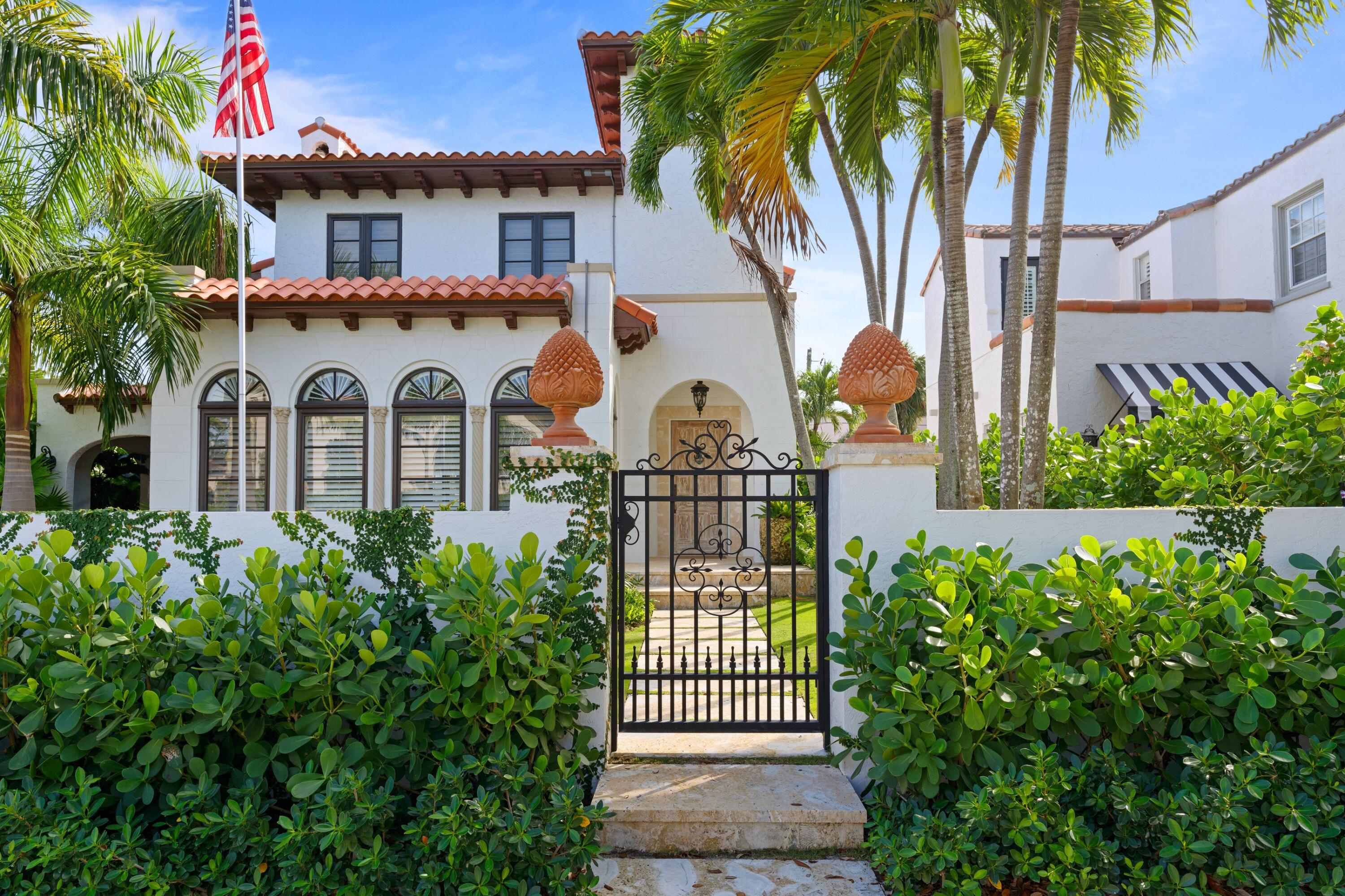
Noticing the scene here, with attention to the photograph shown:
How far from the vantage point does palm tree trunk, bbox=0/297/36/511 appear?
9.77m

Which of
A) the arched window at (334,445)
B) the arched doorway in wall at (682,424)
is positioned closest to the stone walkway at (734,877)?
the arched window at (334,445)

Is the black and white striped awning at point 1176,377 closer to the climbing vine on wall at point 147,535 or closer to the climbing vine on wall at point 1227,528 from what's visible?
the climbing vine on wall at point 1227,528

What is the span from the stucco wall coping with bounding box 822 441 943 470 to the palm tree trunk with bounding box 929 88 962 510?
2112mm

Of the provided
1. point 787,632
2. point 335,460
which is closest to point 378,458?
point 335,460

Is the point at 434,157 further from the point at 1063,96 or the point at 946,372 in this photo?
the point at 1063,96

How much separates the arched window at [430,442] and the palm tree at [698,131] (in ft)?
14.6

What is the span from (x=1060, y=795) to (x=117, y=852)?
4.58 metres

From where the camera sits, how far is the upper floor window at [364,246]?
15.2m

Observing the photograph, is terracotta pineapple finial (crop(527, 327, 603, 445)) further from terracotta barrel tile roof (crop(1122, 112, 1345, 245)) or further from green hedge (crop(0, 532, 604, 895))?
terracotta barrel tile roof (crop(1122, 112, 1345, 245))

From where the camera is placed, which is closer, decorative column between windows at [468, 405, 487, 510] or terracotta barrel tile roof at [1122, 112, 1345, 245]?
decorative column between windows at [468, 405, 487, 510]

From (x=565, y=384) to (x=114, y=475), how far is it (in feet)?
48.2

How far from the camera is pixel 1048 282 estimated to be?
6.47m

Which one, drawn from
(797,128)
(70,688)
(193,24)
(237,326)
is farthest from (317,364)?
(70,688)

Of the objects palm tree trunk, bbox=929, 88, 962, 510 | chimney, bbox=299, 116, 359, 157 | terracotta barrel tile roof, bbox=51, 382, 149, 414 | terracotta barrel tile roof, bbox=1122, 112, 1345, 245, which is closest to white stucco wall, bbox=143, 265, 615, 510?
terracotta barrel tile roof, bbox=51, 382, 149, 414
